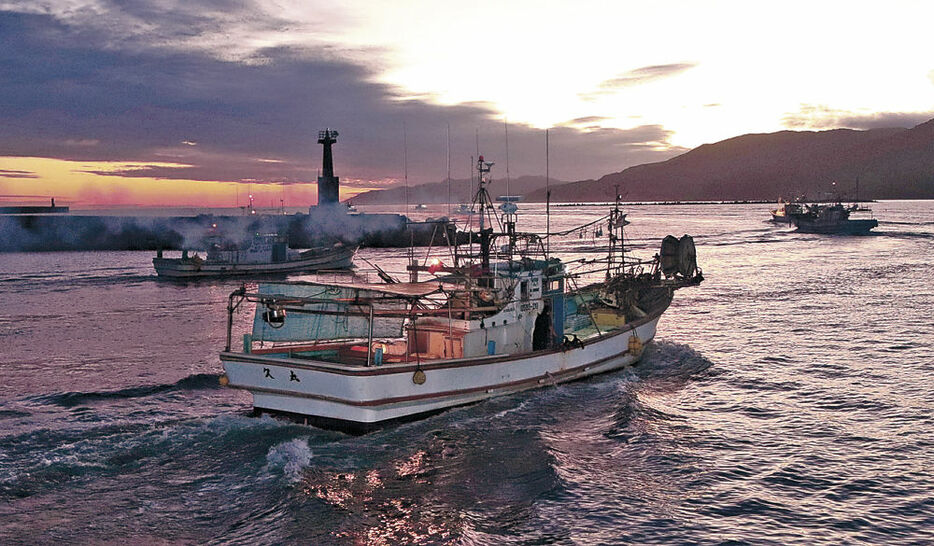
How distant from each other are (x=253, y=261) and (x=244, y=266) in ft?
4.11

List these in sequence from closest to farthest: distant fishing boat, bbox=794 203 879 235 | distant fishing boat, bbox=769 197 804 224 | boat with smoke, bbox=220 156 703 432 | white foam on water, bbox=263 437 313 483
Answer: white foam on water, bbox=263 437 313 483 → boat with smoke, bbox=220 156 703 432 → distant fishing boat, bbox=794 203 879 235 → distant fishing boat, bbox=769 197 804 224

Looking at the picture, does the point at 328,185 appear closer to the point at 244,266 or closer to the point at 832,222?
the point at 244,266

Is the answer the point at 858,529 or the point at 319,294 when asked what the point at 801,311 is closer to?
the point at 858,529

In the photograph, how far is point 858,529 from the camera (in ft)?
52.6

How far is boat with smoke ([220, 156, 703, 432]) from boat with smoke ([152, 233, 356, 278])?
43.3 metres

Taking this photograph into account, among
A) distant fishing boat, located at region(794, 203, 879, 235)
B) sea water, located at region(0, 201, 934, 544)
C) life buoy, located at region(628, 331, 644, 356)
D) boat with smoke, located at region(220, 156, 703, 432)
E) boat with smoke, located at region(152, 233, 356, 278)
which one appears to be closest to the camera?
sea water, located at region(0, 201, 934, 544)

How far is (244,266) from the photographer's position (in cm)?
7406

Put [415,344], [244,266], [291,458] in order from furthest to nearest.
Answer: [244,266] < [415,344] < [291,458]

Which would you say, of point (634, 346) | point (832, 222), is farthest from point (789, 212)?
point (634, 346)

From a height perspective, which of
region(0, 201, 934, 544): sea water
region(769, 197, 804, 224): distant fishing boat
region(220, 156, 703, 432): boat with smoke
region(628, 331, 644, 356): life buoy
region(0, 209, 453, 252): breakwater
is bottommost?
region(0, 201, 934, 544): sea water

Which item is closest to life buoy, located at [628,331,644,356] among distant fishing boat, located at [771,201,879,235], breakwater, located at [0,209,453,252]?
breakwater, located at [0,209,453,252]

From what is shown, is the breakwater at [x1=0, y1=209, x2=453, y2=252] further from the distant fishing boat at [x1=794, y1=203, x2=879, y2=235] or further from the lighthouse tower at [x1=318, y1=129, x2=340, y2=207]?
the distant fishing boat at [x1=794, y1=203, x2=879, y2=235]

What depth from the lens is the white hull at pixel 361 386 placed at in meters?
20.3

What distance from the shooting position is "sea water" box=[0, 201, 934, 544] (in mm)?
15953
